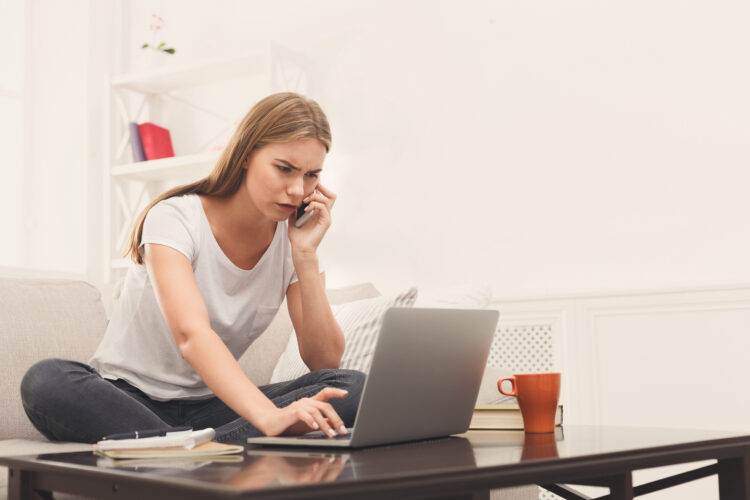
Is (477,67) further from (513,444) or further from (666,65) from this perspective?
(513,444)

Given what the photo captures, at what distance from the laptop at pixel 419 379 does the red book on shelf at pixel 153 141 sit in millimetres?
2230

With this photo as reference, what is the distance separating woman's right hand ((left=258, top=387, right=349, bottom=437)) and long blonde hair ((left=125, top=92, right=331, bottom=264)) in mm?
563

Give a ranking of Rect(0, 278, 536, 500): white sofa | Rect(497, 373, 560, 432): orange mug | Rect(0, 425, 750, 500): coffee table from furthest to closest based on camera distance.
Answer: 1. Rect(0, 278, 536, 500): white sofa
2. Rect(497, 373, 560, 432): orange mug
3. Rect(0, 425, 750, 500): coffee table

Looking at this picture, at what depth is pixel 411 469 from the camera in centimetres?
72

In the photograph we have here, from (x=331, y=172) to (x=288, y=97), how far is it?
1321 mm

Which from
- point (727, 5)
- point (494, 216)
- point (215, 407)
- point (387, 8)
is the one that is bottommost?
point (215, 407)

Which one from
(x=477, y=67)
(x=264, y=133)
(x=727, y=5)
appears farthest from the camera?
(x=477, y=67)

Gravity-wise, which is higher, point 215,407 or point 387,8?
point 387,8

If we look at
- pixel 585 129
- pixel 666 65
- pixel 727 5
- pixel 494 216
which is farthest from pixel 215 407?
pixel 727 5

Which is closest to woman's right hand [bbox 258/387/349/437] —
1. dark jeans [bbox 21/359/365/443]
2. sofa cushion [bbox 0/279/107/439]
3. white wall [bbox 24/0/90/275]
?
dark jeans [bbox 21/359/365/443]

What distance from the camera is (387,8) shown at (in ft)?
9.02

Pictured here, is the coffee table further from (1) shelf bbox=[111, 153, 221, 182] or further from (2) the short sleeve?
(1) shelf bbox=[111, 153, 221, 182]

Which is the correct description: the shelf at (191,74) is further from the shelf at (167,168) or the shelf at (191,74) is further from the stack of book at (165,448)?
the stack of book at (165,448)

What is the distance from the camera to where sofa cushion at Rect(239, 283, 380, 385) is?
6.95 feet
